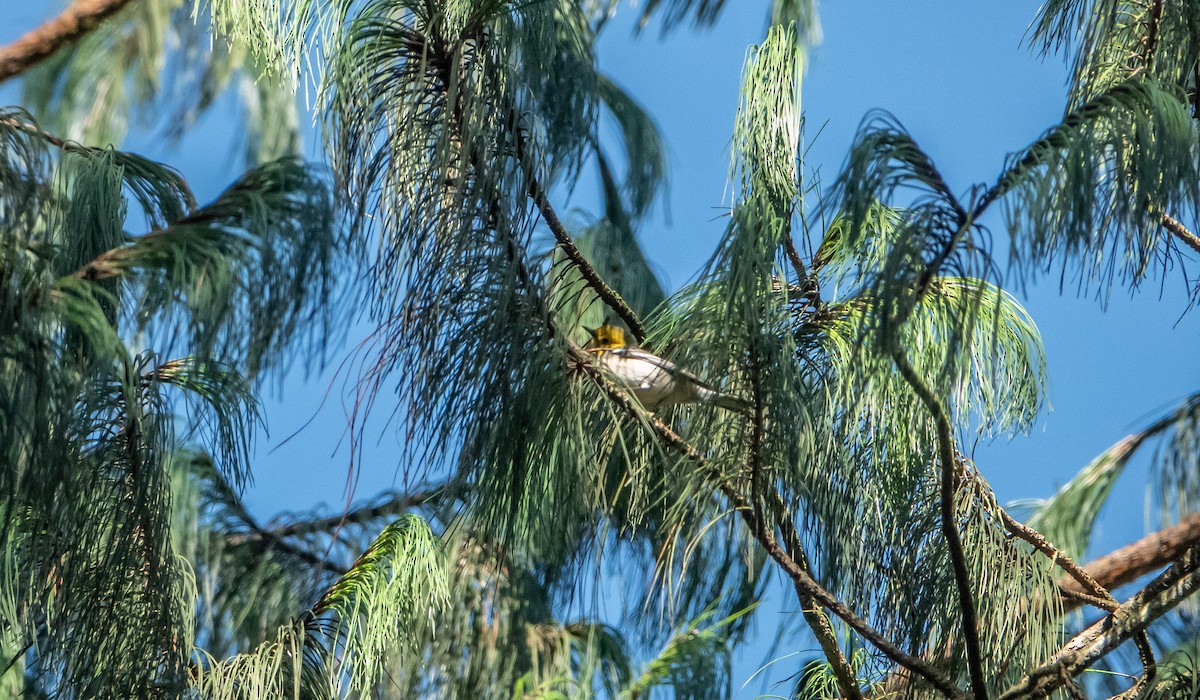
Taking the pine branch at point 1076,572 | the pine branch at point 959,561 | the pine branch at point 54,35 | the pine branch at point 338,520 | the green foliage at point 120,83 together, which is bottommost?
the pine branch at point 959,561

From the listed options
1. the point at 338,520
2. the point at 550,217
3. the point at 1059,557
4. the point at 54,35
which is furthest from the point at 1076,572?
the point at 54,35

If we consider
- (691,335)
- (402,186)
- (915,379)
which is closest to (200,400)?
(402,186)

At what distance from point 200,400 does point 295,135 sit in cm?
182

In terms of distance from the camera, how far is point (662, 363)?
4.49ft

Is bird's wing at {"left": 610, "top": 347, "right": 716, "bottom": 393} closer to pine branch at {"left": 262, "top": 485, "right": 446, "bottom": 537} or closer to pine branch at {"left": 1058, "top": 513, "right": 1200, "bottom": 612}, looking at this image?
pine branch at {"left": 1058, "top": 513, "right": 1200, "bottom": 612}

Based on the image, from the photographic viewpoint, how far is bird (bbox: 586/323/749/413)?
1.34m

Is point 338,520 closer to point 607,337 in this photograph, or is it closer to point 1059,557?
point 607,337

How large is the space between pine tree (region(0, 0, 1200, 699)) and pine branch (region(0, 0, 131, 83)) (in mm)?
399

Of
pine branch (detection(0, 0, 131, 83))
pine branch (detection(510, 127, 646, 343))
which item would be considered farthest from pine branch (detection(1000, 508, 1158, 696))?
pine branch (detection(0, 0, 131, 83))

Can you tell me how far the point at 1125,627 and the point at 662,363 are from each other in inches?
Answer: 19.3

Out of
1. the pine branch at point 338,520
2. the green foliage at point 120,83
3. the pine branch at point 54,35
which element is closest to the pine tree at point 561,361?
the pine branch at point 54,35

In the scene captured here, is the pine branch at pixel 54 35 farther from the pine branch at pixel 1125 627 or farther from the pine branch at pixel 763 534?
the pine branch at pixel 1125 627

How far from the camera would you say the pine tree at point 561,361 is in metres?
1.15

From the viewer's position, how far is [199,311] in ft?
3.69
